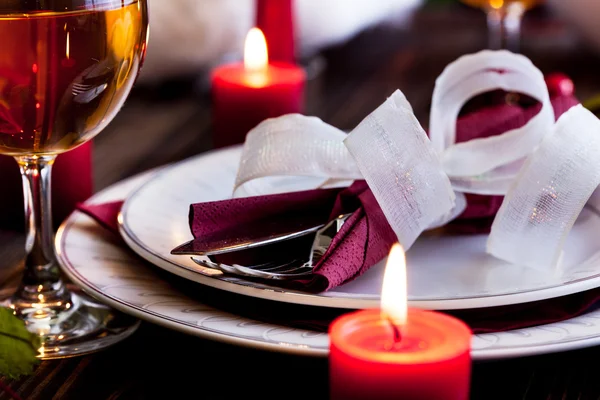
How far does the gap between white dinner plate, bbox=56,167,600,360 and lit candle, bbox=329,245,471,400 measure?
0.06 meters

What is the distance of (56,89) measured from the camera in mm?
497

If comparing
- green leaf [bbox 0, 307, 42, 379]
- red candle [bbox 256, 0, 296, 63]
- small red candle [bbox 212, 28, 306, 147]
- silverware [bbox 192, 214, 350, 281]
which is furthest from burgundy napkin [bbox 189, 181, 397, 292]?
red candle [bbox 256, 0, 296, 63]

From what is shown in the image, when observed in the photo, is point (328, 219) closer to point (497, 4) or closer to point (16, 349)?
point (16, 349)

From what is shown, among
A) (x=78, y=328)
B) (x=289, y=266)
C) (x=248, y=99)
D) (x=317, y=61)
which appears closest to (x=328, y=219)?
(x=289, y=266)

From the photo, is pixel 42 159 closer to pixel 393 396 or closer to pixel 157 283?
pixel 157 283

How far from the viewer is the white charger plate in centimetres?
48

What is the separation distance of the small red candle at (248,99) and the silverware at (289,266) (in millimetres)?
391

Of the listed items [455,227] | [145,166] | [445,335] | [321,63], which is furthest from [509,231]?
[321,63]

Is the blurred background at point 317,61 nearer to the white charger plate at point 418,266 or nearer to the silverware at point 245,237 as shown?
the white charger plate at point 418,266

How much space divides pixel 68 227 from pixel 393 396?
0.34m

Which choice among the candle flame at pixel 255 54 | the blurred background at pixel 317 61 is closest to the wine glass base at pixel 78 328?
the blurred background at pixel 317 61

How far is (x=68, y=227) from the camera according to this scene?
644 mm

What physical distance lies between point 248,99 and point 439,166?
15.5 inches

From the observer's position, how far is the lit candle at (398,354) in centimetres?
36
